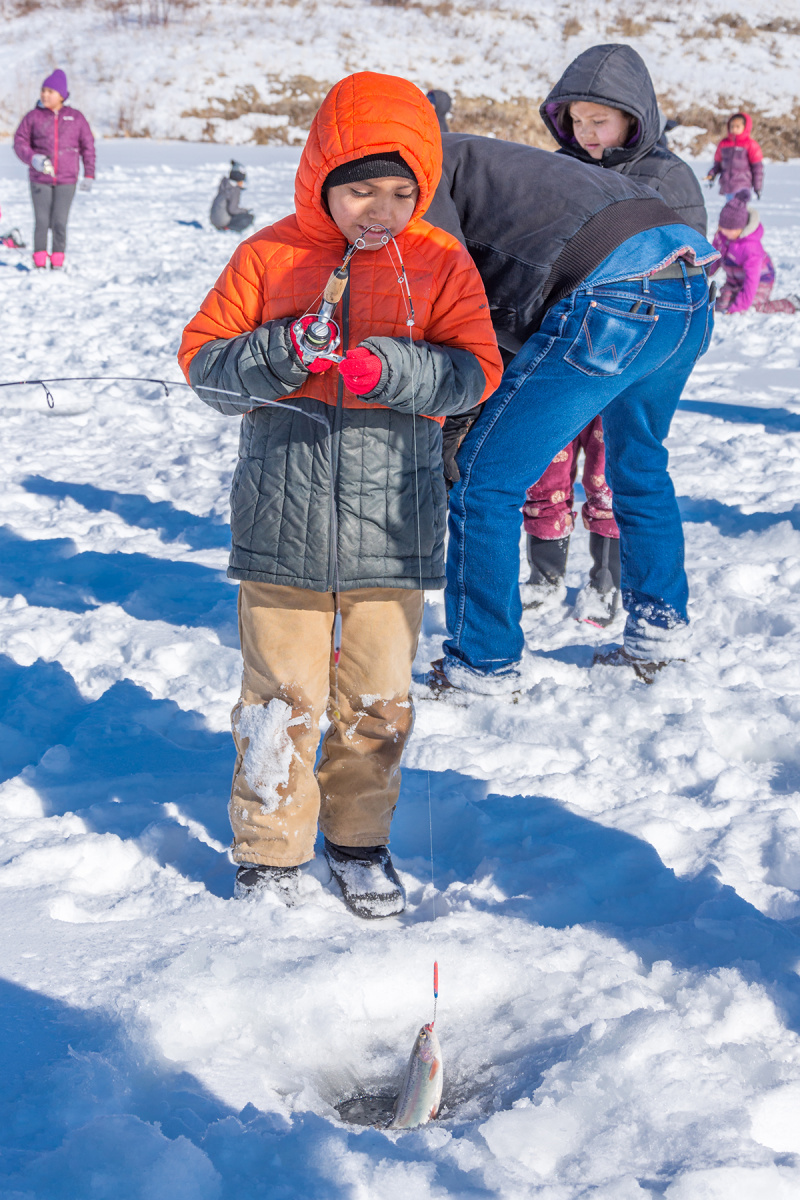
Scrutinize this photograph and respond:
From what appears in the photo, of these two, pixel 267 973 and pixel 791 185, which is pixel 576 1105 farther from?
pixel 791 185

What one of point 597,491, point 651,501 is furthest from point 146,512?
point 651,501

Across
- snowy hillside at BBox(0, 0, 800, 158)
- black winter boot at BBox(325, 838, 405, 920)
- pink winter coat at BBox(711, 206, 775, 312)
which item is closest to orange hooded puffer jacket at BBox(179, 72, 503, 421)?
black winter boot at BBox(325, 838, 405, 920)

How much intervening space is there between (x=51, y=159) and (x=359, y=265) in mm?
10008

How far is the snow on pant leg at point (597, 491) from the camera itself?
12.0ft

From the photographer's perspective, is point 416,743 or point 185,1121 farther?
point 416,743

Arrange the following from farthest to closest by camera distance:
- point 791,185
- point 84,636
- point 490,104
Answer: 1. point 490,104
2. point 791,185
3. point 84,636

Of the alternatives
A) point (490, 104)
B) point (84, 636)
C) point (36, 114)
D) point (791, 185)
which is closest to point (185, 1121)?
point (84, 636)

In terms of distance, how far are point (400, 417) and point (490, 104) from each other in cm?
2921

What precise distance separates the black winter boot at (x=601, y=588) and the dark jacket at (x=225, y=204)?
10321 millimetres

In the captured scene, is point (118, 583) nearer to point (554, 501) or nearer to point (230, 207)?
point (554, 501)

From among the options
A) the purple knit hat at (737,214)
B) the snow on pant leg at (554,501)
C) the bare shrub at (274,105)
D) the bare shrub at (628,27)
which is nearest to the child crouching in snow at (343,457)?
the snow on pant leg at (554,501)

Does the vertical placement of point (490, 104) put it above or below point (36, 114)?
above

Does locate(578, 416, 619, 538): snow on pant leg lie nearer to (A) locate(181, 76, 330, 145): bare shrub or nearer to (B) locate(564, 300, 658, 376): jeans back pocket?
(B) locate(564, 300, 658, 376): jeans back pocket

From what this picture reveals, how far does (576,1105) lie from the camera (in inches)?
62.3
